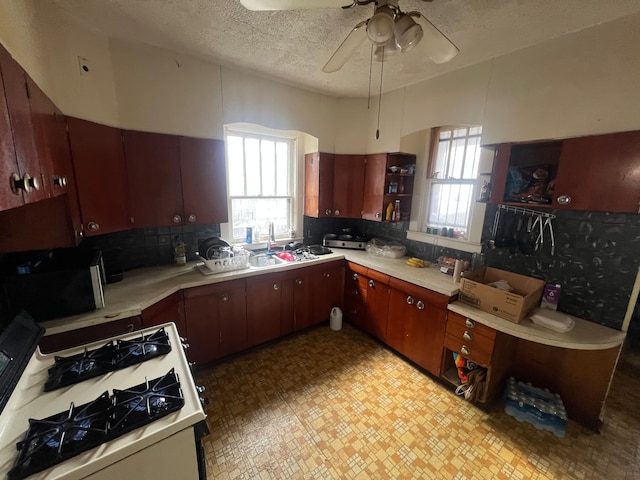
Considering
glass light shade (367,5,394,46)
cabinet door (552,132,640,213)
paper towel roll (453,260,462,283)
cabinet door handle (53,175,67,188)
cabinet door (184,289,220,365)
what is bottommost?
cabinet door (184,289,220,365)

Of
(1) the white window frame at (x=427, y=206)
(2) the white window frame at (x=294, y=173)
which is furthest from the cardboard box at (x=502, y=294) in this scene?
(2) the white window frame at (x=294, y=173)

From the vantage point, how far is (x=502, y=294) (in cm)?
183

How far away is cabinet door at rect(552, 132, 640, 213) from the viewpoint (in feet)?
4.89

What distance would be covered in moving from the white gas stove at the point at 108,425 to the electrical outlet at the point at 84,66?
171 cm

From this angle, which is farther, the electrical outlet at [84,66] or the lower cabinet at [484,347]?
the lower cabinet at [484,347]

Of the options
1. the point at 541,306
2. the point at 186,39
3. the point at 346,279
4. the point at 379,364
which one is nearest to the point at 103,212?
the point at 186,39

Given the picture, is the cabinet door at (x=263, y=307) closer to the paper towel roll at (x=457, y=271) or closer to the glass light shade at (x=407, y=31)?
the paper towel roll at (x=457, y=271)

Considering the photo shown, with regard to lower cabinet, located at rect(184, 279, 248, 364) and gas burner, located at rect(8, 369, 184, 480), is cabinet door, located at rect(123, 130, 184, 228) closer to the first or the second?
lower cabinet, located at rect(184, 279, 248, 364)

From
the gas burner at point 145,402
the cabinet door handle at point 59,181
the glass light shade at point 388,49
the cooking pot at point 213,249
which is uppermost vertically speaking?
the glass light shade at point 388,49

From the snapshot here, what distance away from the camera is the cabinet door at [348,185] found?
313cm

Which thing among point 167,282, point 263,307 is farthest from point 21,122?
point 263,307

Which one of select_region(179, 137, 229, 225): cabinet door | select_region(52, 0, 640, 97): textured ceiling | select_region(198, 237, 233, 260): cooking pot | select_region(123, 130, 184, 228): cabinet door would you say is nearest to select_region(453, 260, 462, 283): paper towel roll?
select_region(52, 0, 640, 97): textured ceiling

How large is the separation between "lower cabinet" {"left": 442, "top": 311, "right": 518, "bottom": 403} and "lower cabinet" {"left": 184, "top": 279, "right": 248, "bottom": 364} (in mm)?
1817

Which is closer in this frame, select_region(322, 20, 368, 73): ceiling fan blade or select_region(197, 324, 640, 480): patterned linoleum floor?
select_region(322, 20, 368, 73): ceiling fan blade
